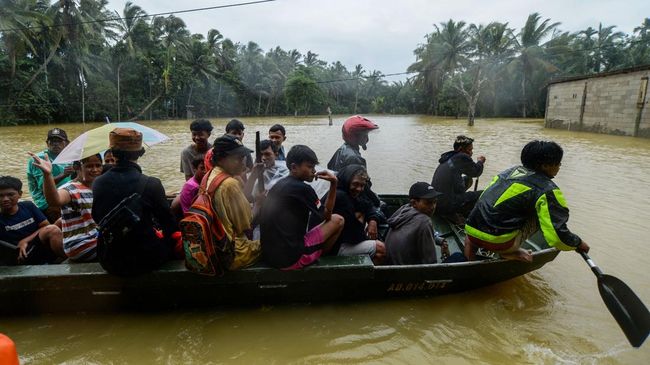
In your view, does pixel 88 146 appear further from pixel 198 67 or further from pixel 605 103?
pixel 198 67

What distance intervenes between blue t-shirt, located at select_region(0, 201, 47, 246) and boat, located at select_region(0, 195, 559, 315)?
1.18ft

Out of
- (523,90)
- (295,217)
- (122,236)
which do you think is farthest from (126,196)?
(523,90)

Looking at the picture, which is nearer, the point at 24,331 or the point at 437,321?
the point at 24,331

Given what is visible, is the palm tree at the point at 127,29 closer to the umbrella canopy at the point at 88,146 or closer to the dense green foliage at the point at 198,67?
the dense green foliage at the point at 198,67

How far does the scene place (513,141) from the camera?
56.5 feet

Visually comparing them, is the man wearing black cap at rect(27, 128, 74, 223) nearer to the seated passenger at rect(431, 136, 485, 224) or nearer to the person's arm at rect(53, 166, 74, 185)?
the person's arm at rect(53, 166, 74, 185)

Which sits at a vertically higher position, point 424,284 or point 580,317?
point 424,284

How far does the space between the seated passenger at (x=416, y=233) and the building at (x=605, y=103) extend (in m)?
18.9

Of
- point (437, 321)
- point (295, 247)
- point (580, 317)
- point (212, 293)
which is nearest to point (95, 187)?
point (212, 293)

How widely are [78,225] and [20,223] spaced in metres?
0.61

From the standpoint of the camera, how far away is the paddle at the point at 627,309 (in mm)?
2752

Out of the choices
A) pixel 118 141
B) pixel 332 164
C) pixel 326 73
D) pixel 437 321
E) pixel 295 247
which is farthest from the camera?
pixel 326 73

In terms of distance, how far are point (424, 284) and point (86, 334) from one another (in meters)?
2.91

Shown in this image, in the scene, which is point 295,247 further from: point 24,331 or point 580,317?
point 580,317
